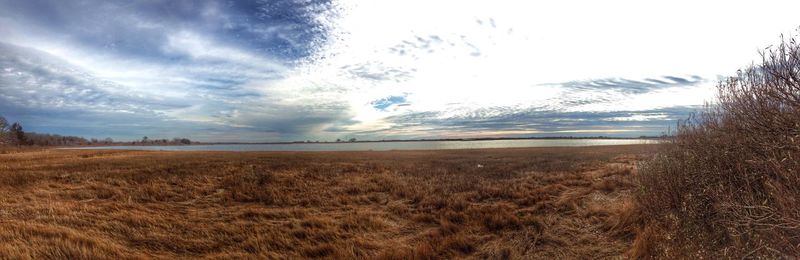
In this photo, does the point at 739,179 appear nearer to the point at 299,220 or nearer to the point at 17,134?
the point at 299,220

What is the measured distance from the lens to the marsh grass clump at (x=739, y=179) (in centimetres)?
411

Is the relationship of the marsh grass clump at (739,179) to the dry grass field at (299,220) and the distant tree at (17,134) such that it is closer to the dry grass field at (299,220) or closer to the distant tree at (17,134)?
the dry grass field at (299,220)

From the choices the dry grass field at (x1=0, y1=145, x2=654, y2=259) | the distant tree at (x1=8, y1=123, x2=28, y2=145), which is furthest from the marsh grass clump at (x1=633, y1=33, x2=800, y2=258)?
the distant tree at (x1=8, y1=123, x2=28, y2=145)

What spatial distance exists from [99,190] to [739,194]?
2165cm

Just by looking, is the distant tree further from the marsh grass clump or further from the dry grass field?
the marsh grass clump

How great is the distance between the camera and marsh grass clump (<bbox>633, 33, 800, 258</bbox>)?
4.11 meters

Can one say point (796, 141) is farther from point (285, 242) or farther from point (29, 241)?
point (29, 241)

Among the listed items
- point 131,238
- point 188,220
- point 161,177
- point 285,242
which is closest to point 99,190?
point 161,177

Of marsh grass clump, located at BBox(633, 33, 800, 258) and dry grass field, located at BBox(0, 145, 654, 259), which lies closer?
marsh grass clump, located at BBox(633, 33, 800, 258)

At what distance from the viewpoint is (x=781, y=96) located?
4445 millimetres

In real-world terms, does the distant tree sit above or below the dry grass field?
above

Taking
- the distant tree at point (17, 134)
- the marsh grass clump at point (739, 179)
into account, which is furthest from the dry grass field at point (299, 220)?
the distant tree at point (17, 134)

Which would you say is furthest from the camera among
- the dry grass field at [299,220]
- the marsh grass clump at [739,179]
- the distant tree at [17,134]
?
the distant tree at [17,134]

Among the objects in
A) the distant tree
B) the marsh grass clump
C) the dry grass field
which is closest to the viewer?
the marsh grass clump
